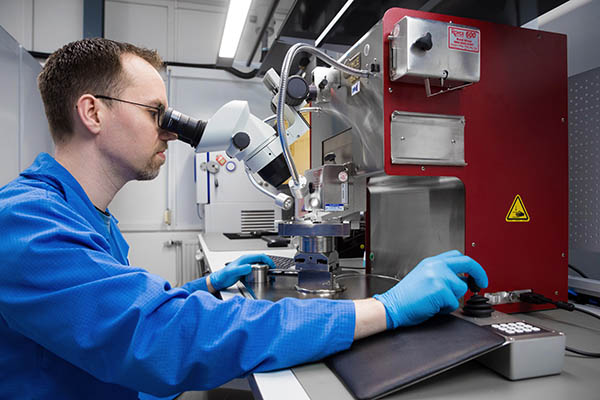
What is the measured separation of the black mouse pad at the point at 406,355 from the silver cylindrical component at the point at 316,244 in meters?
0.31

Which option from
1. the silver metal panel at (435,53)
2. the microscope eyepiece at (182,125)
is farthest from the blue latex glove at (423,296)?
the microscope eyepiece at (182,125)

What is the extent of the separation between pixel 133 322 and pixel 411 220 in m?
0.92

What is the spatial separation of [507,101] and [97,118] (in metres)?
1.12

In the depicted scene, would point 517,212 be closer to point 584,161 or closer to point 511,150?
point 511,150

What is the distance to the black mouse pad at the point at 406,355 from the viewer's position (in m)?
0.54

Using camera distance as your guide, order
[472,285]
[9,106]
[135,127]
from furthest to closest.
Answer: [9,106] < [135,127] < [472,285]

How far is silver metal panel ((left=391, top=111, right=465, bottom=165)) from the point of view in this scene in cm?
95

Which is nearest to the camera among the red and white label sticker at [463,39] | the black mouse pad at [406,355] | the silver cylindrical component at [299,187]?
the black mouse pad at [406,355]

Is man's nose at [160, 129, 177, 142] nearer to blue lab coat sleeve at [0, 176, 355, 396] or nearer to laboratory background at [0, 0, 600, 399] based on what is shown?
laboratory background at [0, 0, 600, 399]

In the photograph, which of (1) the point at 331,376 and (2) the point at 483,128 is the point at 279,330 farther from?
(2) the point at 483,128

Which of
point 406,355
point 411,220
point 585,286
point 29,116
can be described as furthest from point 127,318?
point 29,116

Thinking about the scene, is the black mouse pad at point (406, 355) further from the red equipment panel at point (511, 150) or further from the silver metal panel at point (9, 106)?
the silver metal panel at point (9, 106)

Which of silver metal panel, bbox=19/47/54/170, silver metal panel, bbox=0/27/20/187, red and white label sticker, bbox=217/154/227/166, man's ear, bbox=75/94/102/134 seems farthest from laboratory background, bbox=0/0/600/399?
silver metal panel, bbox=19/47/54/170

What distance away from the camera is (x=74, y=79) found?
100cm
